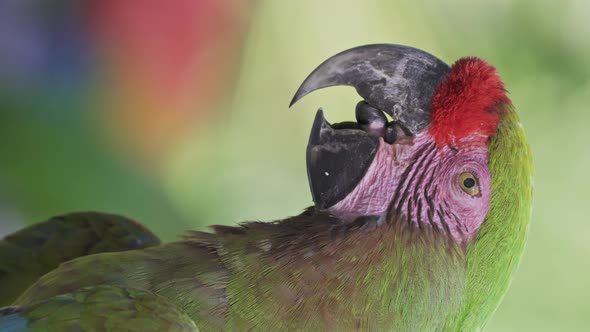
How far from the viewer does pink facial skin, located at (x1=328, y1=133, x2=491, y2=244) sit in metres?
0.95

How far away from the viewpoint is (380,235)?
3.07ft

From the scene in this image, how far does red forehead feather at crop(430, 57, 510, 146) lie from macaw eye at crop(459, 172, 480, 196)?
5 cm

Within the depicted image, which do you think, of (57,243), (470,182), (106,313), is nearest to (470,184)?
(470,182)

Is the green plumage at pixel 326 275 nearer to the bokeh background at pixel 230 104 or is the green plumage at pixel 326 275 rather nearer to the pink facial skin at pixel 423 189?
the pink facial skin at pixel 423 189

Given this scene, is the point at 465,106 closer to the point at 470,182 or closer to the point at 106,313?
the point at 470,182

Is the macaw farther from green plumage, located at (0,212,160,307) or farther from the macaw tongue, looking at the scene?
green plumage, located at (0,212,160,307)

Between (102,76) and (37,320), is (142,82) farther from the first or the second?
(37,320)

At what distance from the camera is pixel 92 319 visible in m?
0.84

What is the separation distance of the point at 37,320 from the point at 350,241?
17.4 inches

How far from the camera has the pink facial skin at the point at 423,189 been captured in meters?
0.95

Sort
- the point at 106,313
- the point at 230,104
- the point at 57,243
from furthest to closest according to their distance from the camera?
the point at 230,104
the point at 57,243
the point at 106,313

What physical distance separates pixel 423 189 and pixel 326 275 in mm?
197

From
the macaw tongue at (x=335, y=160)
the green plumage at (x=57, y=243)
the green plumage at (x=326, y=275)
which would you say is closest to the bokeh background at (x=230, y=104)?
the green plumage at (x=57, y=243)

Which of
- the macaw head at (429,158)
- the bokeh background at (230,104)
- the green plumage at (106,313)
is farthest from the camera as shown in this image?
the bokeh background at (230,104)
